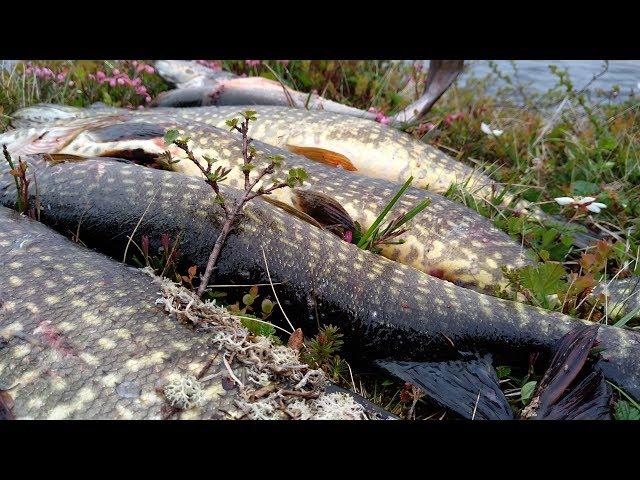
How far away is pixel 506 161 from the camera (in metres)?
5.79

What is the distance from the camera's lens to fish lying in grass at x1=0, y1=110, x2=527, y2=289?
3.69 metres

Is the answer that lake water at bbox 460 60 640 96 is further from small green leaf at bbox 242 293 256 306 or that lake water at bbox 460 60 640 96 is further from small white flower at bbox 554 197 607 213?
small green leaf at bbox 242 293 256 306

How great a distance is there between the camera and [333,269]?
2949 mm

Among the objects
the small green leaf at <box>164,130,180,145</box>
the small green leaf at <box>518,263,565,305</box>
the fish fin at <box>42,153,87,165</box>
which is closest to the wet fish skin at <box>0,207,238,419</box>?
the small green leaf at <box>164,130,180,145</box>

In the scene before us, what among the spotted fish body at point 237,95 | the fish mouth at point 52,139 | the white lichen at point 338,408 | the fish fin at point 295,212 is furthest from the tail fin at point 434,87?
the white lichen at point 338,408

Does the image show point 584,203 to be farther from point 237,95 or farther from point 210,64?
point 210,64

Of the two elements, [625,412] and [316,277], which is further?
[316,277]

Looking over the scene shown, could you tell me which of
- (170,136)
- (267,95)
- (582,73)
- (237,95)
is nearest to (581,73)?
(582,73)

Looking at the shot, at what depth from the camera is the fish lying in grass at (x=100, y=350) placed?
212 centimetres

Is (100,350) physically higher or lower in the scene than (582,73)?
lower

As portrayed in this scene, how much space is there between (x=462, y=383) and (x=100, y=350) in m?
1.50

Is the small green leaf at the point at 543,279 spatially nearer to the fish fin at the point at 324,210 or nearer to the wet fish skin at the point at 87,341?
the fish fin at the point at 324,210

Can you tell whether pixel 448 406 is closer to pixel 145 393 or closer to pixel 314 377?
pixel 314 377
